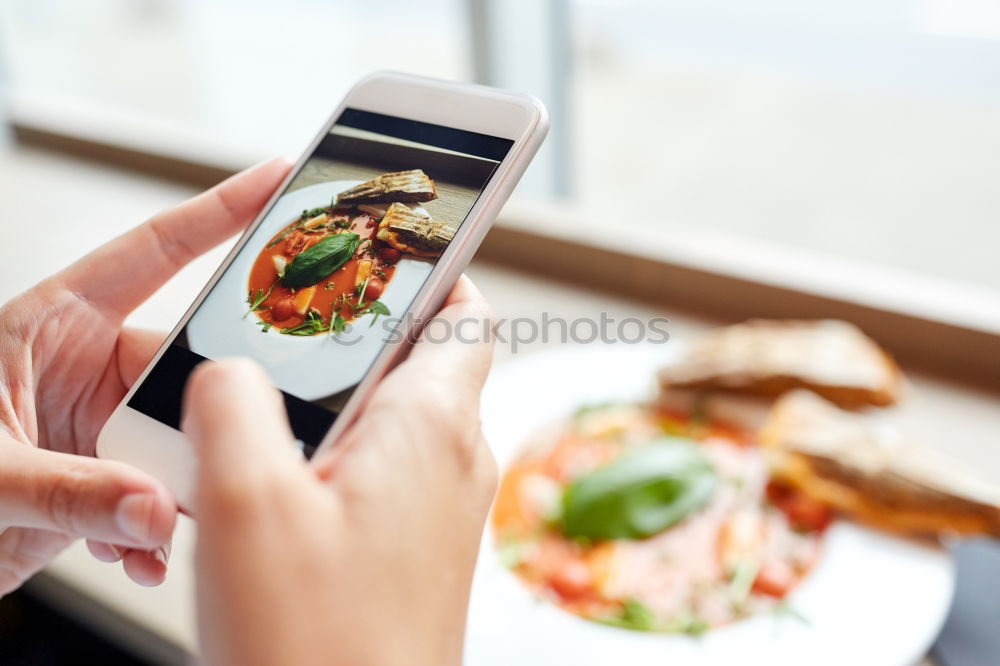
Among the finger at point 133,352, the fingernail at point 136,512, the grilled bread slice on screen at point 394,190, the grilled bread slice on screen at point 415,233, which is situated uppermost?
the grilled bread slice on screen at point 394,190

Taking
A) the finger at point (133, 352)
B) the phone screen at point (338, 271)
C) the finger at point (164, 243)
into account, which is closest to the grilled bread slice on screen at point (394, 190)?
the phone screen at point (338, 271)

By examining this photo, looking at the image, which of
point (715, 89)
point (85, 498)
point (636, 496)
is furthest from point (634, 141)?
point (85, 498)

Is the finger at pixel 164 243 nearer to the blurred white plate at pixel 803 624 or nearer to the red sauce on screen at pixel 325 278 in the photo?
the red sauce on screen at pixel 325 278

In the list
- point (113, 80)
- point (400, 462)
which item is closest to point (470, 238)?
point (400, 462)

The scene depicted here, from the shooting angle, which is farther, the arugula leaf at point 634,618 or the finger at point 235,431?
the arugula leaf at point 634,618

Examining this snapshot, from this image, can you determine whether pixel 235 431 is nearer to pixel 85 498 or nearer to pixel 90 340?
pixel 85 498

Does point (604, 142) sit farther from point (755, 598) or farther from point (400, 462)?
point (400, 462)

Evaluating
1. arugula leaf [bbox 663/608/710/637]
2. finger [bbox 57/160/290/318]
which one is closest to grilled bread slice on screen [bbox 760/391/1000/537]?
arugula leaf [bbox 663/608/710/637]

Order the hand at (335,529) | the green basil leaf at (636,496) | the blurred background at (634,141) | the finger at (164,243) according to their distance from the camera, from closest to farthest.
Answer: the hand at (335,529), the finger at (164,243), the green basil leaf at (636,496), the blurred background at (634,141)
